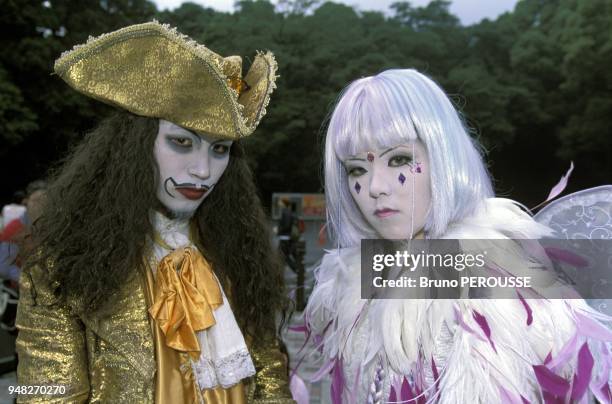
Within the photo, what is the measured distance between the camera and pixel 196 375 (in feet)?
5.55

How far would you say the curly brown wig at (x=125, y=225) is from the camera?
5.39 ft

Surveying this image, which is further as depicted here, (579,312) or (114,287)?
(114,287)

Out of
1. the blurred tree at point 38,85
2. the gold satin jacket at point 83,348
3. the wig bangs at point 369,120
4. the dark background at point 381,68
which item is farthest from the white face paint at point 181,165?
the dark background at point 381,68

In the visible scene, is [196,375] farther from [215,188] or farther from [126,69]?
[126,69]

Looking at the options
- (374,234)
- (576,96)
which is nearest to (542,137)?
(576,96)

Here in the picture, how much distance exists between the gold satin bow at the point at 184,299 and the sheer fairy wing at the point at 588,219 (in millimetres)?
1069

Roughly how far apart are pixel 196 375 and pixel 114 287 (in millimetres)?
343

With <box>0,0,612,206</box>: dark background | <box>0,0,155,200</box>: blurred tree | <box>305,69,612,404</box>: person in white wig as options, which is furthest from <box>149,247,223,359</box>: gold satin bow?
<box>0,0,612,206</box>: dark background

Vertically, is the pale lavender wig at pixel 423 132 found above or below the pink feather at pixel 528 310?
above

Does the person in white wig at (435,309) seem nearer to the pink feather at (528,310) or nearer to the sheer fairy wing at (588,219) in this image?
the pink feather at (528,310)

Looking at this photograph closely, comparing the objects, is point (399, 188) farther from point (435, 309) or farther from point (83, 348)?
point (83, 348)

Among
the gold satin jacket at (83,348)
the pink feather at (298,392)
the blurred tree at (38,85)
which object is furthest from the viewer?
the blurred tree at (38,85)

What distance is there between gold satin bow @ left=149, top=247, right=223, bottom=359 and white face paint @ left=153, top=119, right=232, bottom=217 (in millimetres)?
164

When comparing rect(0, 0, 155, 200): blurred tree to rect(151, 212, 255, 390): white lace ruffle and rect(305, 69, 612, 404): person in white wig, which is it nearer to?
rect(151, 212, 255, 390): white lace ruffle
